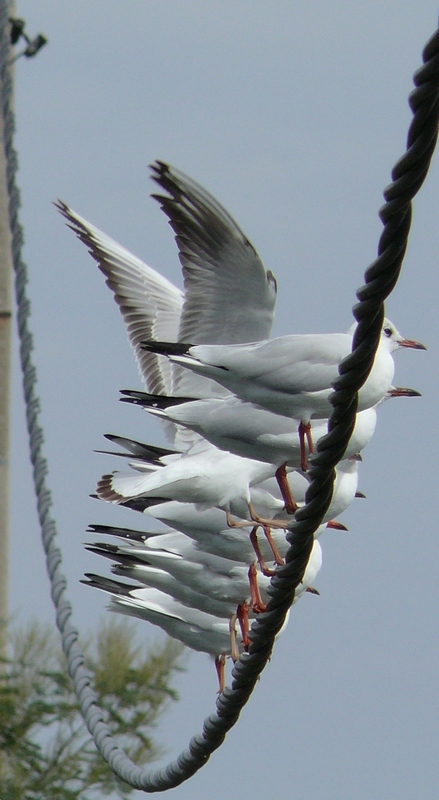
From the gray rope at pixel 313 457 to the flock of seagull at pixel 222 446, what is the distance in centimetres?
48

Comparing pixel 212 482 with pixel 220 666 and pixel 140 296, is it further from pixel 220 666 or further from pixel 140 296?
pixel 140 296

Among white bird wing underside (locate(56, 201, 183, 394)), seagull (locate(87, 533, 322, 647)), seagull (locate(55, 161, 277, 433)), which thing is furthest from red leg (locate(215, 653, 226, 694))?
white bird wing underside (locate(56, 201, 183, 394))

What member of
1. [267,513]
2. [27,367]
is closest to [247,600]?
[267,513]

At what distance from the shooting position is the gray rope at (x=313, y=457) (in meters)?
1.97

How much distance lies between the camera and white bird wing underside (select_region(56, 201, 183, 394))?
7.43 meters

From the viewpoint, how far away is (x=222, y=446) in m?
4.83

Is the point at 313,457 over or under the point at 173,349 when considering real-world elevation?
over

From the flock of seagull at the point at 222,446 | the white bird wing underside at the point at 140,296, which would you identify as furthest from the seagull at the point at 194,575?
the white bird wing underside at the point at 140,296

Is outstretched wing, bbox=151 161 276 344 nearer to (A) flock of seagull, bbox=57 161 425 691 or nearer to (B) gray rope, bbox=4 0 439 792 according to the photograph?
(A) flock of seagull, bbox=57 161 425 691

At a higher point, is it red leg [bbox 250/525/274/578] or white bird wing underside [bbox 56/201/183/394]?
white bird wing underside [bbox 56/201/183/394]

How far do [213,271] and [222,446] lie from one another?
26.9 inches

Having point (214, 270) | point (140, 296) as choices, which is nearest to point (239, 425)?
point (214, 270)

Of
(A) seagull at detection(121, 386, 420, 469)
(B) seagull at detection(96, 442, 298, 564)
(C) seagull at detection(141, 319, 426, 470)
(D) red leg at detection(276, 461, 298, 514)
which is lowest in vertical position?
(B) seagull at detection(96, 442, 298, 564)

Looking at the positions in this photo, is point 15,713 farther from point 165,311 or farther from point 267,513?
point 267,513
